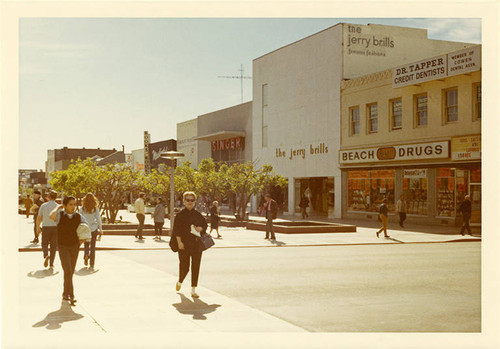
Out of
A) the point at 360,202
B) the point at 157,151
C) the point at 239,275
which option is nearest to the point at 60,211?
the point at 239,275

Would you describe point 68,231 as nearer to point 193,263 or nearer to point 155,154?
point 193,263

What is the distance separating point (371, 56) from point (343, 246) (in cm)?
2136

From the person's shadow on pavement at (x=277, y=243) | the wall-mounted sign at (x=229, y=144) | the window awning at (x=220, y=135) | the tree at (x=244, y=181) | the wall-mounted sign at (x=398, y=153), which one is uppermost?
the window awning at (x=220, y=135)

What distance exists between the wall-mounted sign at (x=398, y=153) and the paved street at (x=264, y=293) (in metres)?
11.5

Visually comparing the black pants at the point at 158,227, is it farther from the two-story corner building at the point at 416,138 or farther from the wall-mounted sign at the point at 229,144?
the wall-mounted sign at the point at 229,144

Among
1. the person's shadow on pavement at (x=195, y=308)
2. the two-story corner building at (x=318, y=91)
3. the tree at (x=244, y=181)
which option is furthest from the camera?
the two-story corner building at (x=318, y=91)

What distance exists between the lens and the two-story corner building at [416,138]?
2844 centimetres

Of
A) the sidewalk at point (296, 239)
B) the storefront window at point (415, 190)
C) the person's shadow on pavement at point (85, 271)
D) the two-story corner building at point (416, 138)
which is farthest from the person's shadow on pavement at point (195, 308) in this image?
the storefront window at point (415, 190)

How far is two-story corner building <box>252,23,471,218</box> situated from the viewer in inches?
1533

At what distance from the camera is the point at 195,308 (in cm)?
952

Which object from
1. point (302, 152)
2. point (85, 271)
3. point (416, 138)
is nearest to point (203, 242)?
point (85, 271)

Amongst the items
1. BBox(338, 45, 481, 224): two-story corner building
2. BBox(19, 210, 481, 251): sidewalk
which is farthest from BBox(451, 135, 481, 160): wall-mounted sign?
BBox(19, 210, 481, 251): sidewalk
